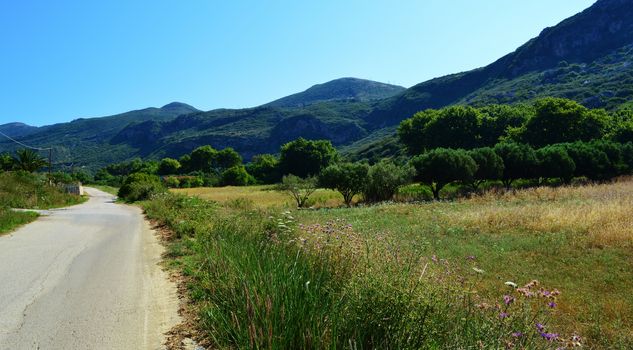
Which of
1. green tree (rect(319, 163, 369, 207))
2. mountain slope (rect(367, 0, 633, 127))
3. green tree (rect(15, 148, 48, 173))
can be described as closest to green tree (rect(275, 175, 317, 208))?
green tree (rect(319, 163, 369, 207))

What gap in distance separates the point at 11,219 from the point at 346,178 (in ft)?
98.6

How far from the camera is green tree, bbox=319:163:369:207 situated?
4416cm

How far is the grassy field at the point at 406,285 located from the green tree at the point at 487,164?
3192cm

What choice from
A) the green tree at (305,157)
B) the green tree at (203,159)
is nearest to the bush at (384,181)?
the green tree at (305,157)

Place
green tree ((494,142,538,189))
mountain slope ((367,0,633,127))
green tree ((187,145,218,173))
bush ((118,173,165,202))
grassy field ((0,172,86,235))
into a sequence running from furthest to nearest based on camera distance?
mountain slope ((367,0,633,127)), green tree ((187,145,218,173)), green tree ((494,142,538,189)), bush ((118,173,165,202)), grassy field ((0,172,86,235))

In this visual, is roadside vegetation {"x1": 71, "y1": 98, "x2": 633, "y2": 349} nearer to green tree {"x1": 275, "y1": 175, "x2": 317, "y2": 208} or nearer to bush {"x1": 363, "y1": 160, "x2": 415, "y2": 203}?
bush {"x1": 363, "y1": 160, "x2": 415, "y2": 203}

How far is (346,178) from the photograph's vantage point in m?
44.2

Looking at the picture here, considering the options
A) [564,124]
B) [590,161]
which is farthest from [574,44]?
[590,161]

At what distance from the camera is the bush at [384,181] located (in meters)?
44.2

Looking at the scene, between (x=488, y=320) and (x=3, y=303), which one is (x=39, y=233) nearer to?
(x=3, y=303)

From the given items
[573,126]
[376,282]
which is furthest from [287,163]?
[376,282]

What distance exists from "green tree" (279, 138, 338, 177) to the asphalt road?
82.1m

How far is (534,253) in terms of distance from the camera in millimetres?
13391

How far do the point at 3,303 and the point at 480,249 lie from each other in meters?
12.6
